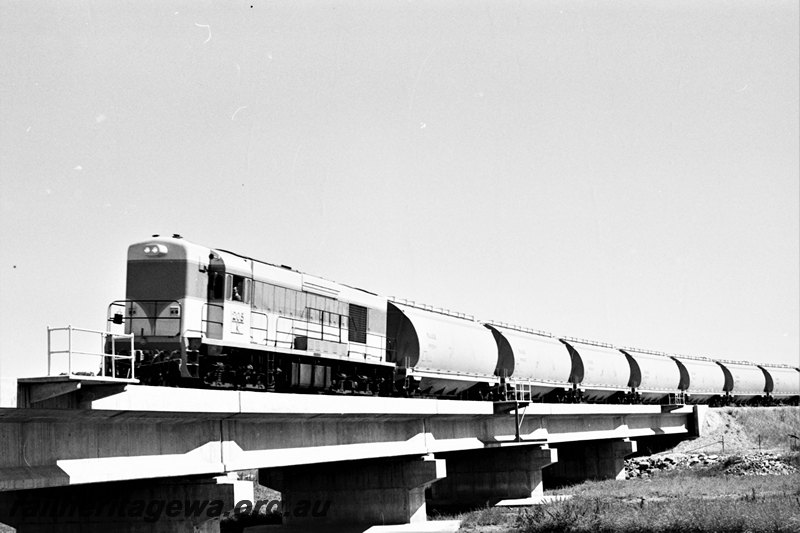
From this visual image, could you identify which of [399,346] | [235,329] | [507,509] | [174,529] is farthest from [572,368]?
[174,529]

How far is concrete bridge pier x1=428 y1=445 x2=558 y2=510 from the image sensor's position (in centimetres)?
4306

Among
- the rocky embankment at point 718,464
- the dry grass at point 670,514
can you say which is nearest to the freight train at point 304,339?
the dry grass at point 670,514

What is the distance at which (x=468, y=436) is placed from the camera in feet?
121

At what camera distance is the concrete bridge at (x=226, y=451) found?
16719mm

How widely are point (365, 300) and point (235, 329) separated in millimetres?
8850

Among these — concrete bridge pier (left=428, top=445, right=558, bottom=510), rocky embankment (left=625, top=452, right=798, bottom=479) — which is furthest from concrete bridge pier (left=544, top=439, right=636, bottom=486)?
concrete bridge pier (left=428, top=445, right=558, bottom=510)

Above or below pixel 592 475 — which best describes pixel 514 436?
above

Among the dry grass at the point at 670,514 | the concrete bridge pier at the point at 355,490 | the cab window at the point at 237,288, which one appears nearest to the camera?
the cab window at the point at 237,288

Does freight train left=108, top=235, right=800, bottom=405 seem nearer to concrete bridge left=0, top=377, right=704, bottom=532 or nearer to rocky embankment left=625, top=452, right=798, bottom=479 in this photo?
concrete bridge left=0, top=377, right=704, bottom=532

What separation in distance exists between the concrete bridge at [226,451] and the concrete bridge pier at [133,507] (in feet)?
0.10

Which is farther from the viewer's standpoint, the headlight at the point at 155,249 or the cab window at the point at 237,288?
the cab window at the point at 237,288

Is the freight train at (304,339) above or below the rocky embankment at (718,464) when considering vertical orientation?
above

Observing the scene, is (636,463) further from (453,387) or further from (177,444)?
(177,444)

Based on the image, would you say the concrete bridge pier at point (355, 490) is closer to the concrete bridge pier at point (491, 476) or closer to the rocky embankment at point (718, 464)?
the concrete bridge pier at point (491, 476)
